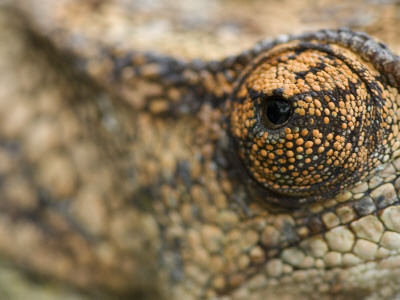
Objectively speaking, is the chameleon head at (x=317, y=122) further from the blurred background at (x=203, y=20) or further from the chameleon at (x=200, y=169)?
the blurred background at (x=203, y=20)

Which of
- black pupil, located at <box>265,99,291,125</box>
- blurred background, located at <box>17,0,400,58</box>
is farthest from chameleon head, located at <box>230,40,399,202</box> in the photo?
blurred background, located at <box>17,0,400,58</box>

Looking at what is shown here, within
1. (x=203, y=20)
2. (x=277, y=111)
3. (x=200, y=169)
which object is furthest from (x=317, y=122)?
(x=203, y=20)

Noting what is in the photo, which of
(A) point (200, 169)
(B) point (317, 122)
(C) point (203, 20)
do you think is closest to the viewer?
(B) point (317, 122)

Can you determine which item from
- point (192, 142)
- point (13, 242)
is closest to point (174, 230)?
point (192, 142)

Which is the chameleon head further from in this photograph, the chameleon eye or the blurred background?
the blurred background

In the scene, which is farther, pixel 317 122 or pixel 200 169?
pixel 200 169

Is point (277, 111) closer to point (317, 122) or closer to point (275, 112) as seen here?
point (275, 112)

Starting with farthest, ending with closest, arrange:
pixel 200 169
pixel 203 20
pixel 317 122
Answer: pixel 203 20 → pixel 200 169 → pixel 317 122

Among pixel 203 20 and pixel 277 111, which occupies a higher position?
pixel 203 20
